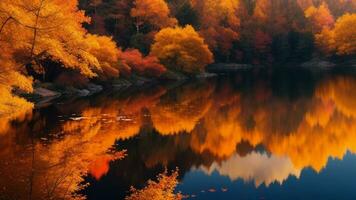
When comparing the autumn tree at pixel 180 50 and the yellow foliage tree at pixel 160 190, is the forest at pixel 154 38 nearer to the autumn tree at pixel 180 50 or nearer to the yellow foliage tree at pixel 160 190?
the autumn tree at pixel 180 50

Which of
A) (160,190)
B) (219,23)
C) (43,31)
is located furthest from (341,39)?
(43,31)

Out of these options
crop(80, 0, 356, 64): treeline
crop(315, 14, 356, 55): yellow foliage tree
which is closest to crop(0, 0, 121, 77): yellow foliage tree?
crop(80, 0, 356, 64): treeline

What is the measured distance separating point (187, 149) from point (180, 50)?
52345 millimetres

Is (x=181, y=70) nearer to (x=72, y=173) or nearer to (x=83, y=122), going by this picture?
(x=83, y=122)

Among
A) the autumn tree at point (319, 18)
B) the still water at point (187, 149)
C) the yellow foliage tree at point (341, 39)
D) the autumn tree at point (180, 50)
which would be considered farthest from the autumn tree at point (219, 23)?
the still water at point (187, 149)

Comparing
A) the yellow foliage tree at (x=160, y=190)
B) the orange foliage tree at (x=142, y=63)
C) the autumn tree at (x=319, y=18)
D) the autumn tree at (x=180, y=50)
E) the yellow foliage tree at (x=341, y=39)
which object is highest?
the autumn tree at (x=319, y=18)

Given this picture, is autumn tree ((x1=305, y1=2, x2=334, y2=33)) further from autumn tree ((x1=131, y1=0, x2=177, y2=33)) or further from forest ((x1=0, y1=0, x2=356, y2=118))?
autumn tree ((x1=131, y1=0, x2=177, y2=33))

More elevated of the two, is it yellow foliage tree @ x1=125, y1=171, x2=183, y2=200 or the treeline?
the treeline

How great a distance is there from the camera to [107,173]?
67.2 feet

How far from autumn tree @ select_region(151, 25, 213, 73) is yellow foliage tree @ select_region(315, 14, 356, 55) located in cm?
4614

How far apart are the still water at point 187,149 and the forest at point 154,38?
3.47 metres

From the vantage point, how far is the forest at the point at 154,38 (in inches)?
711

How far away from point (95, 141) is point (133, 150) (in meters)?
3.01

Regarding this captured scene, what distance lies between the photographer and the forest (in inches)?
711
